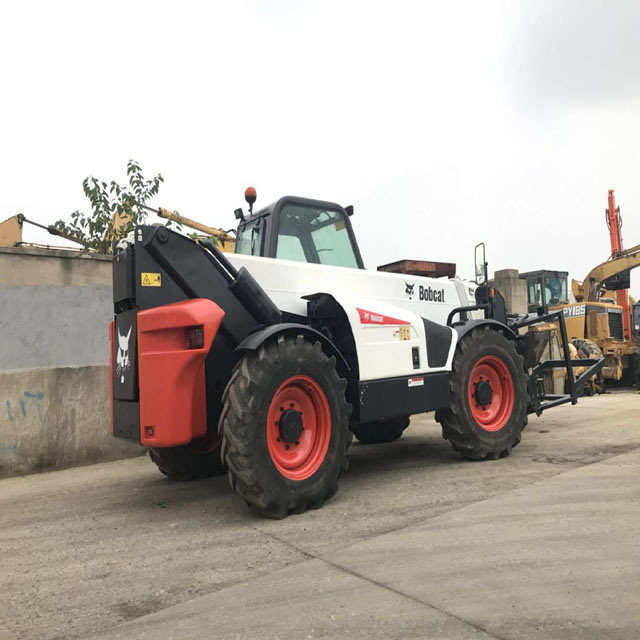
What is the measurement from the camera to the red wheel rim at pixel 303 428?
4176 mm

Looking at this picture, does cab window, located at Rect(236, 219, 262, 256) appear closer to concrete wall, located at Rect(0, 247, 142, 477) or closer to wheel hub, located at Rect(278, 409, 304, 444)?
wheel hub, located at Rect(278, 409, 304, 444)

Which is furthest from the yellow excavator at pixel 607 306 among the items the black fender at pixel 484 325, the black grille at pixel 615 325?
the black fender at pixel 484 325

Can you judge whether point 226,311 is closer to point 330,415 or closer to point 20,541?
point 330,415

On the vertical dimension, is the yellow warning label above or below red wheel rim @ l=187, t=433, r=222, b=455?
above

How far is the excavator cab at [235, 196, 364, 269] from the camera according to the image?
536cm

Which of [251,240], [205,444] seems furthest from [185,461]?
[251,240]

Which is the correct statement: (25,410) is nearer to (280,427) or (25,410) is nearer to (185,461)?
(185,461)

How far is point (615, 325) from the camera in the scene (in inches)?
618

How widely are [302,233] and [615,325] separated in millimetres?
13070

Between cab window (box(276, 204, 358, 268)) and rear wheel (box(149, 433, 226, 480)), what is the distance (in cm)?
185

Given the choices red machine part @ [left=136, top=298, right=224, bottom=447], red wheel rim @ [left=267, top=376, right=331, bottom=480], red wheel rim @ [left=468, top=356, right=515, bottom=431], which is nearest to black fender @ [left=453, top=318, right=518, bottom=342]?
red wheel rim @ [left=468, top=356, right=515, bottom=431]

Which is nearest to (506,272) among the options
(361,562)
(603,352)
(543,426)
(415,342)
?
(603,352)

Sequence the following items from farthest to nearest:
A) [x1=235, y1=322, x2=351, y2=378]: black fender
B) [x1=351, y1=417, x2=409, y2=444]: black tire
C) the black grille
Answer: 1. the black grille
2. [x1=351, y1=417, x2=409, y2=444]: black tire
3. [x1=235, y1=322, x2=351, y2=378]: black fender

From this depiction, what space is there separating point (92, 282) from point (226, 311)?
335cm
